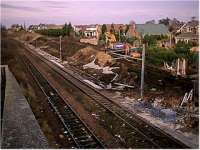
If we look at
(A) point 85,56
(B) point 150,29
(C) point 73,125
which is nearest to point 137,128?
(C) point 73,125

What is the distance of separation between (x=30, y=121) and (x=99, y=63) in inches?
765

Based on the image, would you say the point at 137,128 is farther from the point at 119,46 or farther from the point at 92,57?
the point at 119,46

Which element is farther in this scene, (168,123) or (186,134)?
(168,123)

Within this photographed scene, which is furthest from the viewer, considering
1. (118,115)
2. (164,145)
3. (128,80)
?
(128,80)

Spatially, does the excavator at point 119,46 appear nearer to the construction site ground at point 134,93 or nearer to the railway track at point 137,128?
the construction site ground at point 134,93

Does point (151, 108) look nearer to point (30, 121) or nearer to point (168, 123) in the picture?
point (168, 123)

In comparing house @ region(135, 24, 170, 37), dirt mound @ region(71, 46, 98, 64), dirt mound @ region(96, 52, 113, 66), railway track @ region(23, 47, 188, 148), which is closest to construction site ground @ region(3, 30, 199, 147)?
dirt mound @ region(96, 52, 113, 66)

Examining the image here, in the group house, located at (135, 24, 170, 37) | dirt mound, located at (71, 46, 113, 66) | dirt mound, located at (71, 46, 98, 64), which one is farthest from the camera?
house, located at (135, 24, 170, 37)

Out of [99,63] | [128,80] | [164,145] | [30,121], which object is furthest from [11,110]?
[99,63]

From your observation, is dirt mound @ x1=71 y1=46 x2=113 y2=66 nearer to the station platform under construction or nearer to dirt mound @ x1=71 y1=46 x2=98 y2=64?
dirt mound @ x1=71 y1=46 x2=98 y2=64

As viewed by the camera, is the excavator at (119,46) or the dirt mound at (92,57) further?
the excavator at (119,46)

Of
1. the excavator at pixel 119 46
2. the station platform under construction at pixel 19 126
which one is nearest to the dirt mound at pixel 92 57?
the excavator at pixel 119 46

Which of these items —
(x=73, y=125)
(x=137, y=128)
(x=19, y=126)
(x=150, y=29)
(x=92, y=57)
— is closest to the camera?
(x=19, y=126)

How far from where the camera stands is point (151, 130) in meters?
12.3
